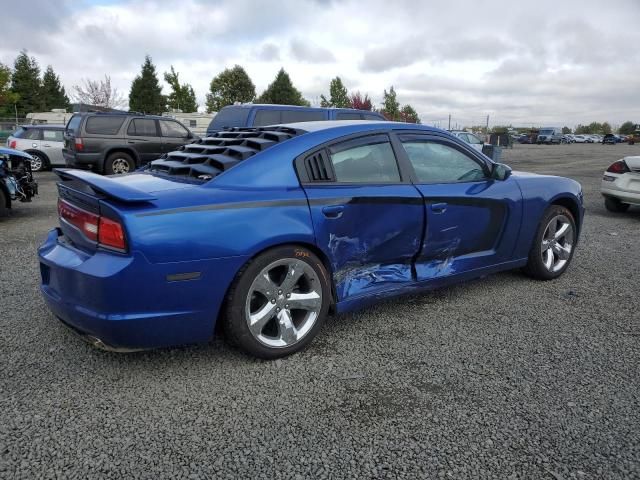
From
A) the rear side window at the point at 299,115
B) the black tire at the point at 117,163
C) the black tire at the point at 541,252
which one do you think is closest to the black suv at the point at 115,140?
the black tire at the point at 117,163

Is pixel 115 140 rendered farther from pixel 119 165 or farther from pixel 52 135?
pixel 52 135

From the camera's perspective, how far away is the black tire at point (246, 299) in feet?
9.09

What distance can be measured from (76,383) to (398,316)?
2.20 meters

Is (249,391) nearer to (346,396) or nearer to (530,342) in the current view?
(346,396)

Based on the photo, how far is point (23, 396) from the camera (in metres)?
2.58

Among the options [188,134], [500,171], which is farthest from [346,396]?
[188,134]

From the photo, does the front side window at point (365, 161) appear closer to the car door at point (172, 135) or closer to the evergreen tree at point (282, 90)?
the car door at point (172, 135)

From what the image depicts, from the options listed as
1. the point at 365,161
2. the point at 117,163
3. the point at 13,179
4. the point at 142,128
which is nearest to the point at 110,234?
the point at 365,161

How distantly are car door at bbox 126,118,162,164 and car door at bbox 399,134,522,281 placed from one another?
413 inches

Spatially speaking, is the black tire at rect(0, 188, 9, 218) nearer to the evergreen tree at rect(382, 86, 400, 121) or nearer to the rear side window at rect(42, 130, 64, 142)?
the rear side window at rect(42, 130, 64, 142)

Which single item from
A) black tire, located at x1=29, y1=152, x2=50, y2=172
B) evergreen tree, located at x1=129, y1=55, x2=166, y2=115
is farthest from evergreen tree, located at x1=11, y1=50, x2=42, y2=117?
black tire, located at x1=29, y1=152, x2=50, y2=172

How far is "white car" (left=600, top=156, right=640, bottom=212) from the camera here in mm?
8289

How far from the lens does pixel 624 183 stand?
8.42 m

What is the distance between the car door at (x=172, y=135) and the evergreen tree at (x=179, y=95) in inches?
1572
